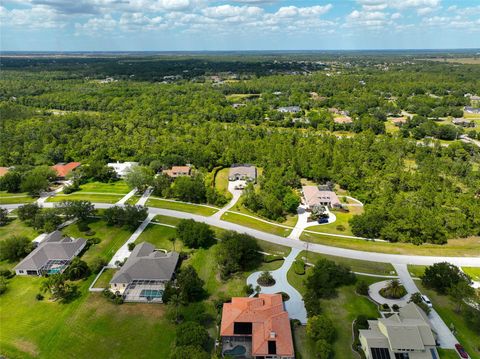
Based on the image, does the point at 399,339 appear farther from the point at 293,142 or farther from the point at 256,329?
the point at 293,142

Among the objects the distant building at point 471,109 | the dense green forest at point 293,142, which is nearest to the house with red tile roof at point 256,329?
the dense green forest at point 293,142

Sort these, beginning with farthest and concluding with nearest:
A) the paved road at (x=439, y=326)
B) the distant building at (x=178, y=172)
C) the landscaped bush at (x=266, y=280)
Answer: the distant building at (x=178, y=172), the landscaped bush at (x=266, y=280), the paved road at (x=439, y=326)

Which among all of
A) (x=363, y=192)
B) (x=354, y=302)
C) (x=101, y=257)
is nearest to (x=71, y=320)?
(x=101, y=257)

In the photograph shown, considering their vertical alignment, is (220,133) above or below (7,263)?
above

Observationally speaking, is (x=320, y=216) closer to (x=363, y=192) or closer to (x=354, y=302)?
(x=363, y=192)

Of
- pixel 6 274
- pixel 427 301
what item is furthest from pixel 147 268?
pixel 427 301

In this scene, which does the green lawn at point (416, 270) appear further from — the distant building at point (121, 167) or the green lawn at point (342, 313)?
the distant building at point (121, 167)
